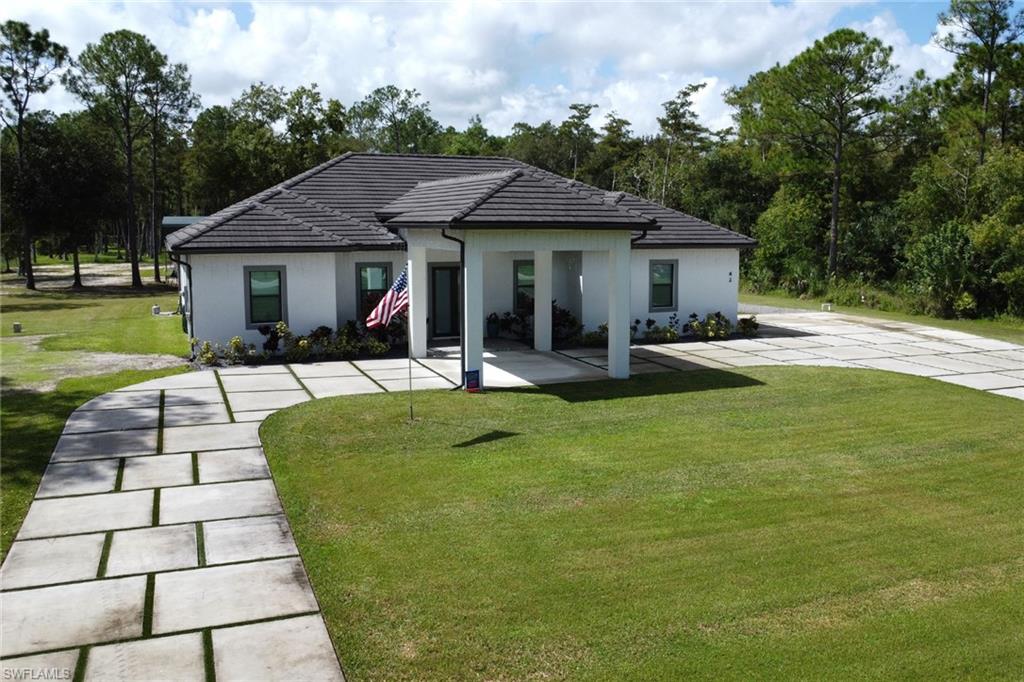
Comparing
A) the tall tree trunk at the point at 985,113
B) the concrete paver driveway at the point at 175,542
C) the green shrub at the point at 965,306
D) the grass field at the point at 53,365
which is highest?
the tall tree trunk at the point at 985,113

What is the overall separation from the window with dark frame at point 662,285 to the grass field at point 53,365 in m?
11.9

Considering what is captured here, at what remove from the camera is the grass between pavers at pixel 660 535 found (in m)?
5.80

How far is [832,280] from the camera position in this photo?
106 feet

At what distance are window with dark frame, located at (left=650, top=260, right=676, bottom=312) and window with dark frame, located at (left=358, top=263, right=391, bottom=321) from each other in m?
7.11

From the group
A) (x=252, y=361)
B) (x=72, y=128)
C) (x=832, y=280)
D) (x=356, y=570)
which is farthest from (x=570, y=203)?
(x=72, y=128)

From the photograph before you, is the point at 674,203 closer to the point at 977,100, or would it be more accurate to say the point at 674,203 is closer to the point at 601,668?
the point at 977,100

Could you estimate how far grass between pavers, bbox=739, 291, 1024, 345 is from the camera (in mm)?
22727

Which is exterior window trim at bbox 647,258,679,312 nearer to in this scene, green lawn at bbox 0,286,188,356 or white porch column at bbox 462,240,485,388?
white porch column at bbox 462,240,485,388

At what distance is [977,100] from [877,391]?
72.4 ft

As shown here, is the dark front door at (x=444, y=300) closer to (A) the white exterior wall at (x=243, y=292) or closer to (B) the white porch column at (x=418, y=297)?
(B) the white porch column at (x=418, y=297)

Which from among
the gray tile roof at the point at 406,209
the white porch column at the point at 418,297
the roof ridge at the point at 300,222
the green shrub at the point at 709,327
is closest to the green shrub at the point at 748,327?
the green shrub at the point at 709,327

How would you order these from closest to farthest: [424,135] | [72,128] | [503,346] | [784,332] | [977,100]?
[503,346]
[784,332]
[977,100]
[72,128]
[424,135]

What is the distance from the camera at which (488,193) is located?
15.2 meters

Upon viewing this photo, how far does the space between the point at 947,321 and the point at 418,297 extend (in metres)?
17.2
